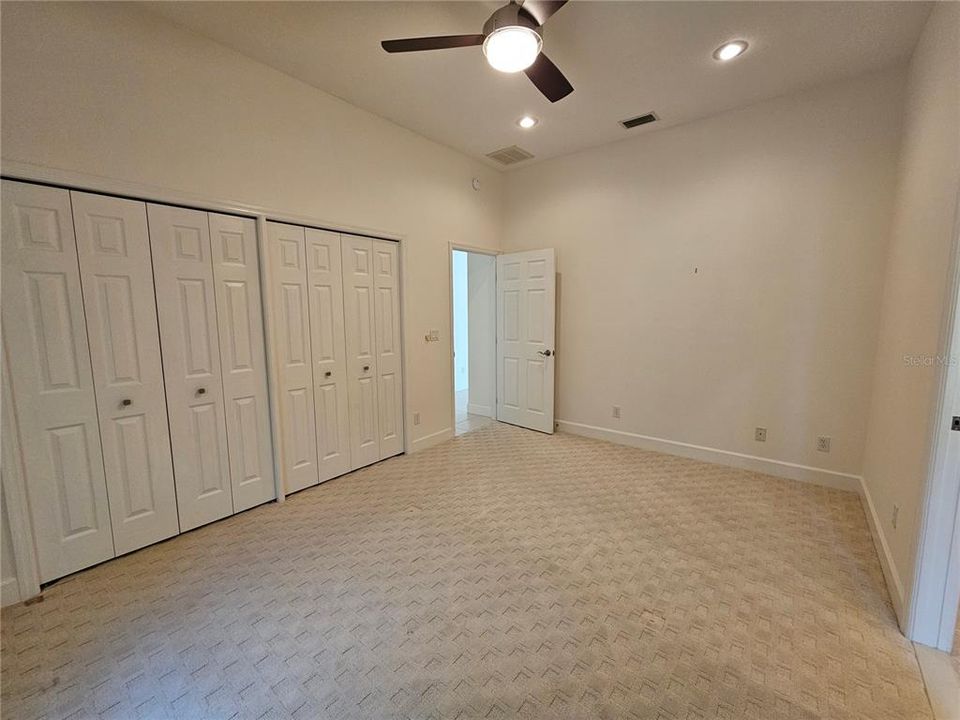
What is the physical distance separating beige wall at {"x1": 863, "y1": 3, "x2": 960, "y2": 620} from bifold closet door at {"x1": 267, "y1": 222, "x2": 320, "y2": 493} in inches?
137

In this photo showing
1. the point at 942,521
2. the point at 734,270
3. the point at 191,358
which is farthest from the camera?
the point at 734,270

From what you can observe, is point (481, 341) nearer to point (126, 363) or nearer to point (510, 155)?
point (510, 155)

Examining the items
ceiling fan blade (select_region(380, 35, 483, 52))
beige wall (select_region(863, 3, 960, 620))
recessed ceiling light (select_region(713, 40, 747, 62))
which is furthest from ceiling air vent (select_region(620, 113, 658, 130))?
ceiling fan blade (select_region(380, 35, 483, 52))

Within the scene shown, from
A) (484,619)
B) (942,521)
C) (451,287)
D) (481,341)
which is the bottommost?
(484,619)

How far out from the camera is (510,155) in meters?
4.10

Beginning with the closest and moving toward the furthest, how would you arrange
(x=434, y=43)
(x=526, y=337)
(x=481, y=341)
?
(x=434, y=43)
(x=526, y=337)
(x=481, y=341)

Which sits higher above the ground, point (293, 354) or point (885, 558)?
point (293, 354)

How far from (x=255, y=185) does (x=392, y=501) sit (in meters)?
2.39

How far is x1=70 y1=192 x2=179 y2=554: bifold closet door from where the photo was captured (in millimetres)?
2059

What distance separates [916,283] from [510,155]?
334 centimetres

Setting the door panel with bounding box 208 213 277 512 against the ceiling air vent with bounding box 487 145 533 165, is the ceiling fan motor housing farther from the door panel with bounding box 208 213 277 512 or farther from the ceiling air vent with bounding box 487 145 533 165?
the ceiling air vent with bounding box 487 145 533 165

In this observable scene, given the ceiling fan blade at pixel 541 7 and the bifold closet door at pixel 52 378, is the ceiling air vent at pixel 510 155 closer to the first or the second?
the ceiling fan blade at pixel 541 7

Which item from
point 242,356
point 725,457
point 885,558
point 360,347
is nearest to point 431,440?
point 360,347

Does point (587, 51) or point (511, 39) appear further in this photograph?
point (587, 51)
